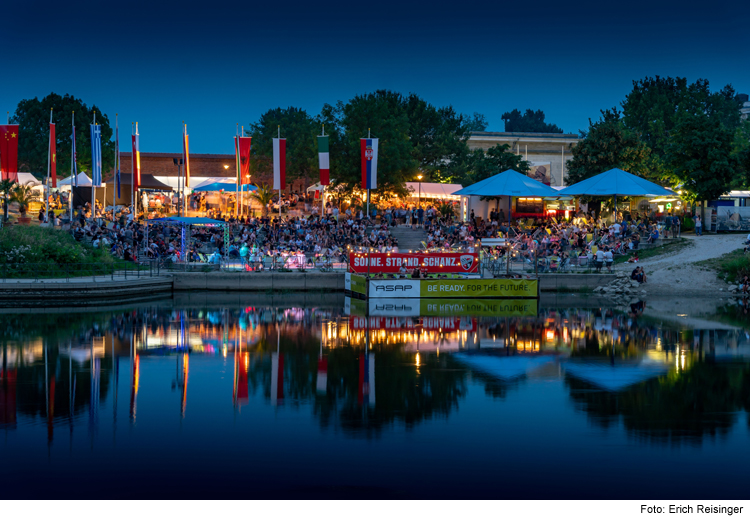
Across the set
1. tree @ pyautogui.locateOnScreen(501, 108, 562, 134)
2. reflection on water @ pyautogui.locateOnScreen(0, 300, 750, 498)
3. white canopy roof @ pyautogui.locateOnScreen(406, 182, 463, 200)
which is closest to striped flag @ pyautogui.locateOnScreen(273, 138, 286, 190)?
white canopy roof @ pyautogui.locateOnScreen(406, 182, 463, 200)

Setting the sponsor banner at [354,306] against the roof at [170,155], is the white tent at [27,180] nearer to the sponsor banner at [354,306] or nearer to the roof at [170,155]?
the roof at [170,155]

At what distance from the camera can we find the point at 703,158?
47.5 metres

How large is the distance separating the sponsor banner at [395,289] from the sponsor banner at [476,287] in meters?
0.37

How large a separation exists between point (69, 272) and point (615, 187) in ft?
97.5

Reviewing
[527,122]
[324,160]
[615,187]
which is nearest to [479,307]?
[615,187]

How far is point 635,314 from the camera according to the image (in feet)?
96.9

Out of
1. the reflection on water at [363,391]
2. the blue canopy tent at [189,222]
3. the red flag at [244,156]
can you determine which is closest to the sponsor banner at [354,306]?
the reflection on water at [363,391]

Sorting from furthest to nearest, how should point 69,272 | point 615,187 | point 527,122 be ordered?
point 527,122
point 615,187
point 69,272

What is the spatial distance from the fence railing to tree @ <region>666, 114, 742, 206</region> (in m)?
33.7

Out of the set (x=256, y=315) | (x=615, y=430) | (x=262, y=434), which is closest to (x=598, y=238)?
(x=256, y=315)

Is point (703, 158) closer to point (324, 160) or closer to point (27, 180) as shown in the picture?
point (324, 160)

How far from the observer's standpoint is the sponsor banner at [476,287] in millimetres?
33188

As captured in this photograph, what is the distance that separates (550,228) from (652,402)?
30.4 m

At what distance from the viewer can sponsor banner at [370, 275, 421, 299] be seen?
107ft
